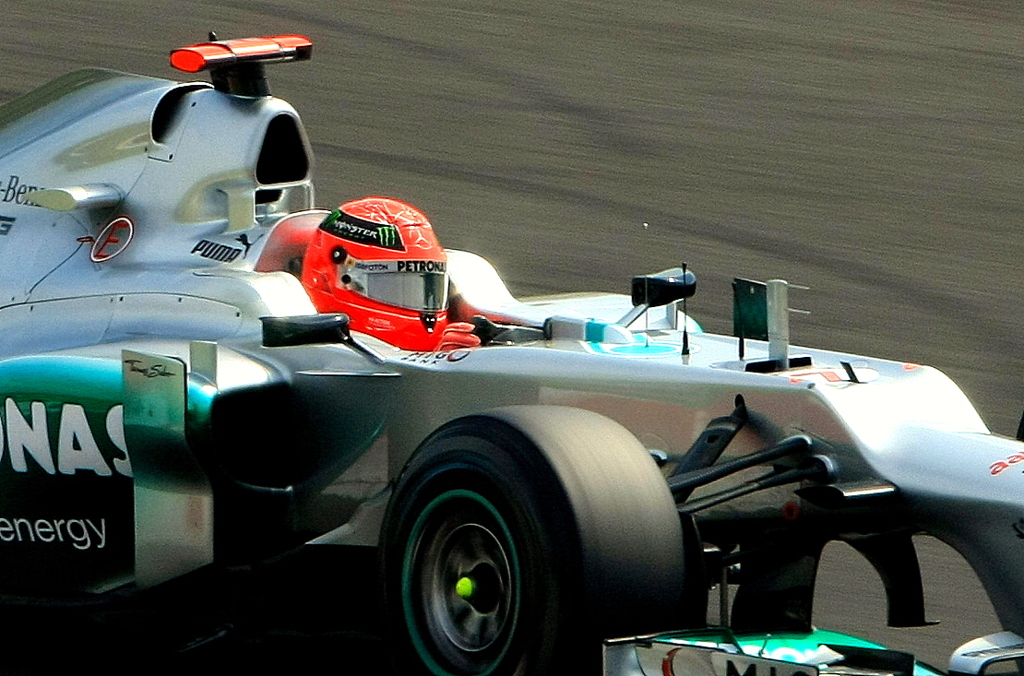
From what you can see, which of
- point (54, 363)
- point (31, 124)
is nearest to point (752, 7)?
point (31, 124)

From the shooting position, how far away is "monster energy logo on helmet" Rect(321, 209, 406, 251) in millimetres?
7078

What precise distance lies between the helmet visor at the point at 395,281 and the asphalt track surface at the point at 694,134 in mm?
3360

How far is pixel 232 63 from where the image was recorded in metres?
7.38

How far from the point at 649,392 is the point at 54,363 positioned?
1981 mm

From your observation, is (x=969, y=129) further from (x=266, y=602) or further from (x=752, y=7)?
(x=266, y=602)

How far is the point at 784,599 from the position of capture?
5562 millimetres

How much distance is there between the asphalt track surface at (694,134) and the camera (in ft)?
37.0

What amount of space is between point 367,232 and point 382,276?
0.61ft

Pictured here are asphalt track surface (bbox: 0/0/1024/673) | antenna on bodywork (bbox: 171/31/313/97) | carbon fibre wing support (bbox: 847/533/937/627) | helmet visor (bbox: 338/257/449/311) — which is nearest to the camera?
carbon fibre wing support (bbox: 847/533/937/627)

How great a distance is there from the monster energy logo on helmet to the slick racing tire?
5.60 feet

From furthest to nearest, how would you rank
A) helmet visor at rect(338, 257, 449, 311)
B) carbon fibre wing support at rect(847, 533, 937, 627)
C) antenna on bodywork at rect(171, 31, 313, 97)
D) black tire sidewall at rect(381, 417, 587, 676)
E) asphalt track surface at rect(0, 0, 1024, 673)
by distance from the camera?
1. asphalt track surface at rect(0, 0, 1024, 673)
2. antenna on bodywork at rect(171, 31, 313, 97)
3. helmet visor at rect(338, 257, 449, 311)
4. carbon fibre wing support at rect(847, 533, 937, 627)
5. black tire sidewall at rect(381, 417, 587, 676)
